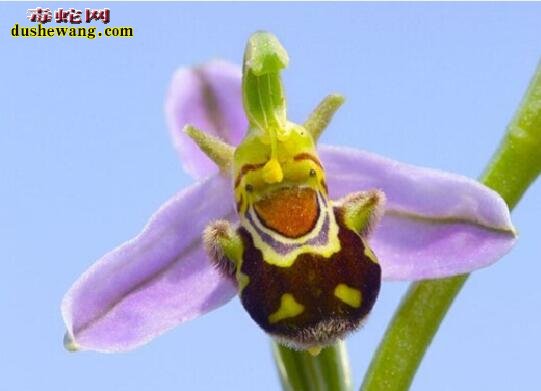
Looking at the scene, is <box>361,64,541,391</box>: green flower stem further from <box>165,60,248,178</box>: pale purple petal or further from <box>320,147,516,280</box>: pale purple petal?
<box>165,60,248,178</box>: pale purple petal

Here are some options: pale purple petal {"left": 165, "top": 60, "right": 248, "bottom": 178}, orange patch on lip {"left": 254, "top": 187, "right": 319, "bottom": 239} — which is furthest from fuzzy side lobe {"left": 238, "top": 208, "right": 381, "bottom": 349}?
pale purple petal {"left": 165, "top": 60, "right": 248, "bottom": 178}

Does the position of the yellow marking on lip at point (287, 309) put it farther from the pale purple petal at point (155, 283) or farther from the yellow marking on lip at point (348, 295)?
the pale purple petal at point (155, 283)

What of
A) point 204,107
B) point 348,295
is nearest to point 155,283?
point 348,295

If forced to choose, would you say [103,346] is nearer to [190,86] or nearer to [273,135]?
[273,135]

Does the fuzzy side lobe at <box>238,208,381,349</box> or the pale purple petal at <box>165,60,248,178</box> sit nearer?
the fuzzy side lobe at <box>238,208,381,349</box>

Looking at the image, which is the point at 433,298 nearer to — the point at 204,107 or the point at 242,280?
the point at 242,280
